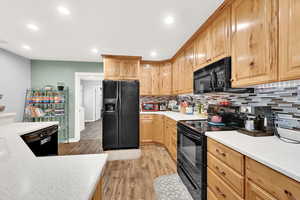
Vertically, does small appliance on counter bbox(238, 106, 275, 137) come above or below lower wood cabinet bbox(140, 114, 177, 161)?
above

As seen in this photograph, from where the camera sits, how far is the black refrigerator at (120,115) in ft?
9.59

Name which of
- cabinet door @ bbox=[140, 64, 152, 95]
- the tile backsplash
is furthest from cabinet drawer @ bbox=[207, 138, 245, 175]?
cabinet door @ bbox=[140, 64, 152, 95]

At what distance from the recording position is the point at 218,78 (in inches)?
65.4

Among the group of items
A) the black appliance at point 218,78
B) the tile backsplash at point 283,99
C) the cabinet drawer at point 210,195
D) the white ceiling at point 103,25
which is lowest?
the cabinet drawer at point 210,195

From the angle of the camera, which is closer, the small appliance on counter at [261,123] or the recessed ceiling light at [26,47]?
the small appliance on counter at [261,123]

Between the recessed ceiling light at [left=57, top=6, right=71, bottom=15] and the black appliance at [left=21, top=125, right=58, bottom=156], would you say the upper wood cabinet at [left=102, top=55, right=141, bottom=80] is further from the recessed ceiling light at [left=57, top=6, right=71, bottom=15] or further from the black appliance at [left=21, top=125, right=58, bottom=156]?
the black appliance at [left=21, top=125, right=58, bottom=156]

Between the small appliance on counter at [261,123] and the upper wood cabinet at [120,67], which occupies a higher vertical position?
the upper wood cabinet at [120,67]

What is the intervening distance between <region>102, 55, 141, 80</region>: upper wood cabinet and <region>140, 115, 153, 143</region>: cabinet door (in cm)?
111

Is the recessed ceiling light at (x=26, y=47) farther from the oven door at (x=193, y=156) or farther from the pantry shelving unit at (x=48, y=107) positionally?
the oven door at (x=193, y=156)

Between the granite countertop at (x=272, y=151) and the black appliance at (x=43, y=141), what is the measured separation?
2.18m

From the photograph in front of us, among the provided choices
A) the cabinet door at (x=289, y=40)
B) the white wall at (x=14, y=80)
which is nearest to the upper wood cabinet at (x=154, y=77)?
the cabinet door at (x=289, y=40)

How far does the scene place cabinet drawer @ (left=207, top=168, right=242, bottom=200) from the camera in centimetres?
108

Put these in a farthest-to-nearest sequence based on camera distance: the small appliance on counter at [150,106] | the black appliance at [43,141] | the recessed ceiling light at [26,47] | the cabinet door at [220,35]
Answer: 1. the small appliance on counter at [150,106]
2. the recessed ceiling light at [26,47]
3. the black appliance at [43,141]
4. the cabinet door at [220,35]

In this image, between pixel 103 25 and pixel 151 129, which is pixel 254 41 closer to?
pixel 103 25
